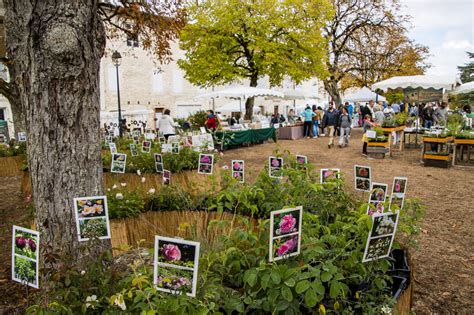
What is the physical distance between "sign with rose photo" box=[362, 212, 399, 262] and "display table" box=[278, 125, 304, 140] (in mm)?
14904

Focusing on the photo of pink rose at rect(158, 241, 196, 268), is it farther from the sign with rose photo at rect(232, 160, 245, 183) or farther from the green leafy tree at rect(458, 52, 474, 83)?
the green leafy tree at rect(458, 52, 474, 83)

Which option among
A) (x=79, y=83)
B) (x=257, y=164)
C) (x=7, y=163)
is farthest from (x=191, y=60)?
(x=79, y=83)

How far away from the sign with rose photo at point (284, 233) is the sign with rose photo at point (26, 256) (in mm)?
1086

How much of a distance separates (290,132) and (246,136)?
3428 mm

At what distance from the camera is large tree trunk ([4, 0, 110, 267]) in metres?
2.11

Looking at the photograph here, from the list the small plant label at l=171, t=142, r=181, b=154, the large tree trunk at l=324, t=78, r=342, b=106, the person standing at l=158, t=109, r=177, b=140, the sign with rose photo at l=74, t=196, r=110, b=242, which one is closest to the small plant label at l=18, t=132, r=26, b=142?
the person standing at l=158, t=109, r=177, b=140

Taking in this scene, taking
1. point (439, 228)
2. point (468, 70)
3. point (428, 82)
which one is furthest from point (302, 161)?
point (468, 70)

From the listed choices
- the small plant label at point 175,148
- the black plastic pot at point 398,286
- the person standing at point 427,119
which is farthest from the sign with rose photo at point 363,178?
the person standing at point 427,119

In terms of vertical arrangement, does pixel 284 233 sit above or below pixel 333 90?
below

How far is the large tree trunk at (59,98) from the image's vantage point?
2.11m

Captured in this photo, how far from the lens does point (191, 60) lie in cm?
1764

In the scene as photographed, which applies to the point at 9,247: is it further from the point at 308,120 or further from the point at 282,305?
the point at 308,120

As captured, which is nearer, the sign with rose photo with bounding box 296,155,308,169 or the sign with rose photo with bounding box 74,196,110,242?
the sign with rose photo with bounding box 74,196,110,242

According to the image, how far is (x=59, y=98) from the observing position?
2.19 m
